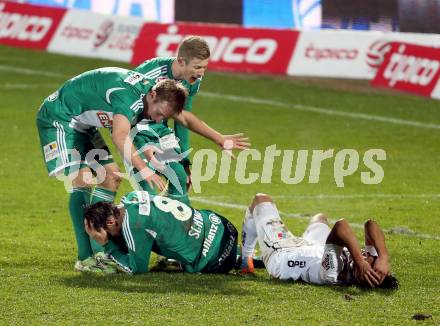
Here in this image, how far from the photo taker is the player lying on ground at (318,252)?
349 inches

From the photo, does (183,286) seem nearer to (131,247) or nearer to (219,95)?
(131,247)

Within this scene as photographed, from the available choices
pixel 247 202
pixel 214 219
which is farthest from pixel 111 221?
pixel 247 202

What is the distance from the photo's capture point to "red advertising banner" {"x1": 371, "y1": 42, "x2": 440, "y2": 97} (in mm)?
19891

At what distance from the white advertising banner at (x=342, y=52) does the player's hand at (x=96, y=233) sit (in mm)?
12422

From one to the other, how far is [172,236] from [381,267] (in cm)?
155

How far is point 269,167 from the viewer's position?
15.2 metres

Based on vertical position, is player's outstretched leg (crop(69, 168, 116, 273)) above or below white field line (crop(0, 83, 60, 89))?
above

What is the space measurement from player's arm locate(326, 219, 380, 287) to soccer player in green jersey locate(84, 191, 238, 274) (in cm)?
104

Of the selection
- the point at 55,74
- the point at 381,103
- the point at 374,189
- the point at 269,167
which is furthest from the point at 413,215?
the point at 55,74

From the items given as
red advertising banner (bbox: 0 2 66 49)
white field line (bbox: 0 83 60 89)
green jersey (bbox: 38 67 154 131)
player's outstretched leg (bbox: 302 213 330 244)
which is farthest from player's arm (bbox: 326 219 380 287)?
red advertising banner (bbox: 0 2 66 49)

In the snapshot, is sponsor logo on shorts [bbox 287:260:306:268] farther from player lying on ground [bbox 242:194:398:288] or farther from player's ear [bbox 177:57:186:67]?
player's ear [bbox 177:57:186:67]

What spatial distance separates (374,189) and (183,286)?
5.05 meters

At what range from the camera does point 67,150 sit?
9961mm

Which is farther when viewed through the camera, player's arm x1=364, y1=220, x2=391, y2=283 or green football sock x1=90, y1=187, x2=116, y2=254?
green football sock x1=90, y1=187, x2=116, y2=254
